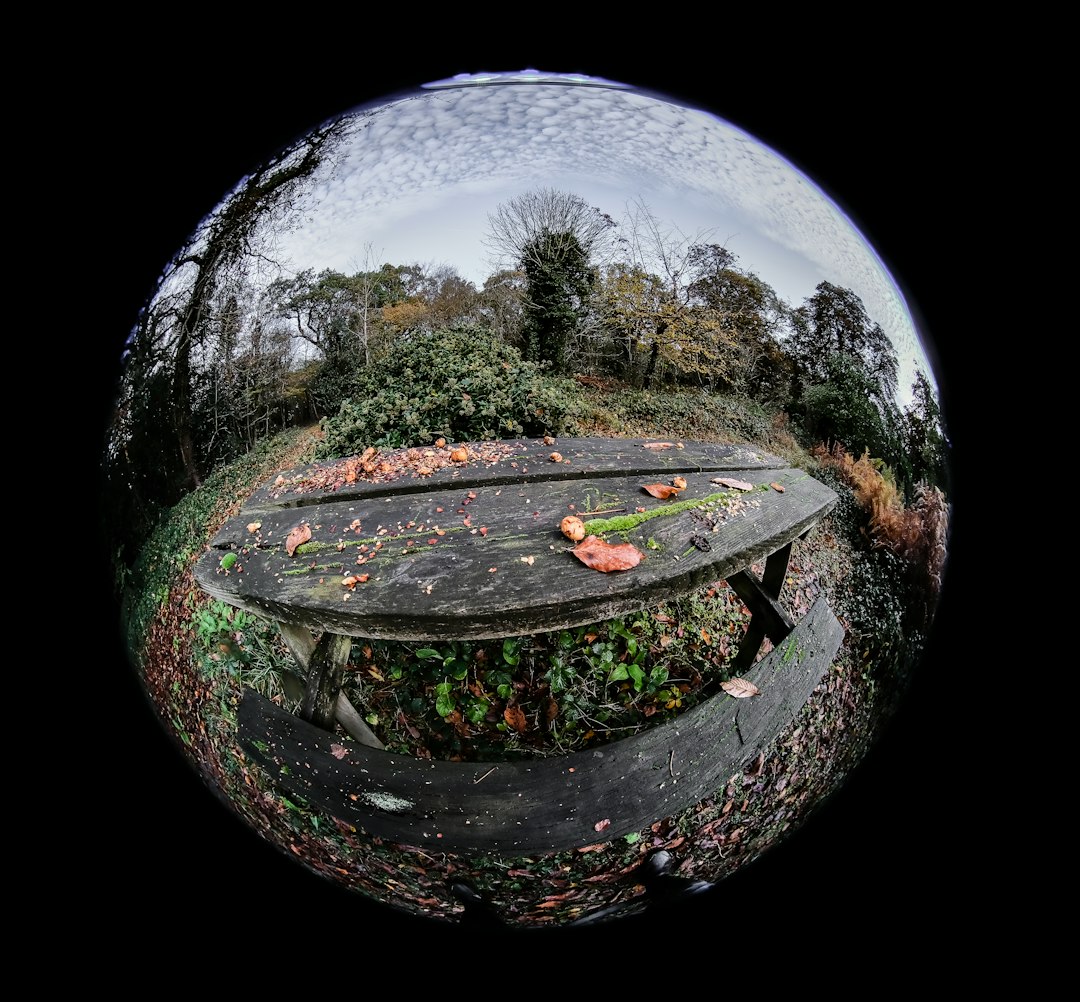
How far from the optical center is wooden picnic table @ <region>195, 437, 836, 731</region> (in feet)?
6.35

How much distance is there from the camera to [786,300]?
2279mm

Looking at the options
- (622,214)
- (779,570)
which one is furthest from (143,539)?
(779,570)

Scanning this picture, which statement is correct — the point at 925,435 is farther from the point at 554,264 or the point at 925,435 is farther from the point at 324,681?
the point at 324,681

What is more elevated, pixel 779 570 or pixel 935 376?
pixel 935 376

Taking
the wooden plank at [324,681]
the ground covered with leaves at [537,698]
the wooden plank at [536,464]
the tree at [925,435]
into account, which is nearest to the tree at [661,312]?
the wooden plank at [536,464]

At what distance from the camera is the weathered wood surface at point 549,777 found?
7.11ft

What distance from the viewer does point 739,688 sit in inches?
89.8

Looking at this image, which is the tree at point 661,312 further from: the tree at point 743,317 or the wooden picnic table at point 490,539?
the wooden picnic table at point 490,539

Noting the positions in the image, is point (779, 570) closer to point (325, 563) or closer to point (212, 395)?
point (325, 563)

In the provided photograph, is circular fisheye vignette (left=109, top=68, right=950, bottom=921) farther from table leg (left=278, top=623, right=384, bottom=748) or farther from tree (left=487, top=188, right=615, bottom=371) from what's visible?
tree (left=487, top=188, right=615, bottom=371)

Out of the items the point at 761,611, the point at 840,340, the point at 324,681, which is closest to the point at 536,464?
the point at 761,611

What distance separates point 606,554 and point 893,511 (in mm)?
1210

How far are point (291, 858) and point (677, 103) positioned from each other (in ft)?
12.3

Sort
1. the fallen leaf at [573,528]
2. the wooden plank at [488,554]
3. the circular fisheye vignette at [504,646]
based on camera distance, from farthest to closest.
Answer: the circular fisheye vignette at [504,646]
the fallen leaf at [573,528]
the wooden plank at [488,554]
